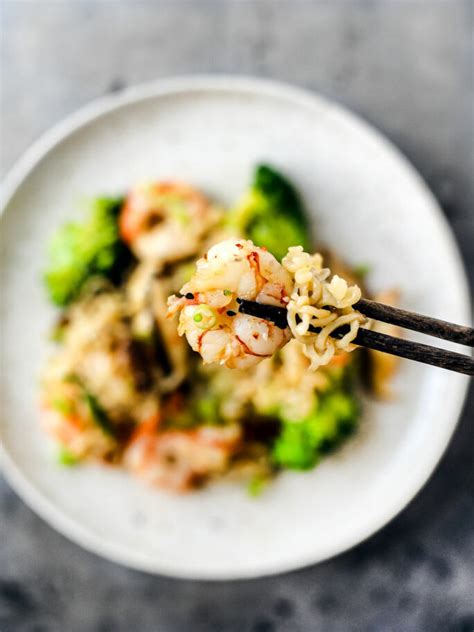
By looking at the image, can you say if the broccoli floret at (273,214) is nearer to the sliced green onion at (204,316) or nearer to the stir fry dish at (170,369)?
the stir fry dish at (170,369)

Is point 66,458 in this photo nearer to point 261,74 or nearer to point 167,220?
point 167,220

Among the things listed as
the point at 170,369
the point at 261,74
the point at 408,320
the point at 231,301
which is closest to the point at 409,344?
the point at 408,320

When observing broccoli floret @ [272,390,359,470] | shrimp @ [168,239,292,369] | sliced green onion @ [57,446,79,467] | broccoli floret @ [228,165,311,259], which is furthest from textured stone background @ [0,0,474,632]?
shrimp @ [168,239,292,369]

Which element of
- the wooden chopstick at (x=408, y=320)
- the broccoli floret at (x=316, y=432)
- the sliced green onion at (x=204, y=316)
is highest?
the broccoli floret at (x=316, y=432)

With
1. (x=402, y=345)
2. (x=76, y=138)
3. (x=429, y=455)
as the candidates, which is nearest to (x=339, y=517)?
(x=429, y=455)

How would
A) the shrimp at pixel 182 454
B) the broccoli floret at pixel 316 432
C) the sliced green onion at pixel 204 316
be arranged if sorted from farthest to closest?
the shrimp at pixel 182 454
the broccoli floret at pixel 316 432
the sliced green onion at pixel 204 316

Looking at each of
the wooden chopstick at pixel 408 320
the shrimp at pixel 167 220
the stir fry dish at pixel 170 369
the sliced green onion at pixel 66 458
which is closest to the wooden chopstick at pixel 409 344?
the wooden chopstick at pixel 408 320

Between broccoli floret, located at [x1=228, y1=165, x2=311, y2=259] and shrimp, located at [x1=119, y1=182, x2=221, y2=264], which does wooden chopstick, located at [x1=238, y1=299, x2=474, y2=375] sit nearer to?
broccoli floret, located at [x1=228, y1=165, x2=311, y2=259]
